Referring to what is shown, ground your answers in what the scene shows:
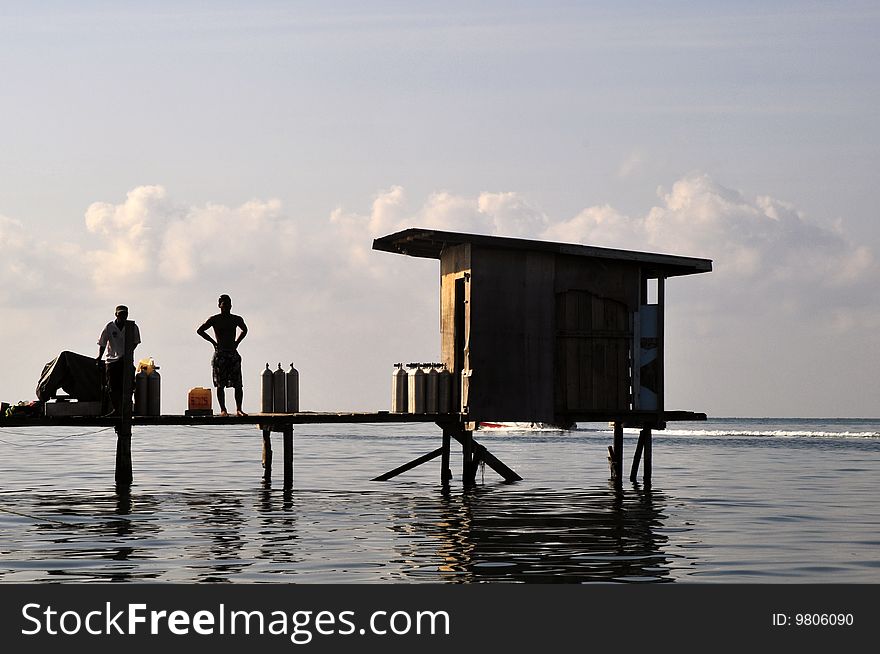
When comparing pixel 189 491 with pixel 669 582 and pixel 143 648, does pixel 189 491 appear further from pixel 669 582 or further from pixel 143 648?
pixel 143 648

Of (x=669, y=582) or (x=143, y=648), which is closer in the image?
(x=143, y=648)

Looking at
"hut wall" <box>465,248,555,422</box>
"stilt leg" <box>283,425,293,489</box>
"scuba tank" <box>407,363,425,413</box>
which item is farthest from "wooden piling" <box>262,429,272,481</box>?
"hut wall" <box>465,248,555,422</box>

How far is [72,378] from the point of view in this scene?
23.7m

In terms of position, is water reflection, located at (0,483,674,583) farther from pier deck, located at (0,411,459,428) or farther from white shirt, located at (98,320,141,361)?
white shirt, located at (98,320,141,361)

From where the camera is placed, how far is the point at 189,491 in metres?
26.4

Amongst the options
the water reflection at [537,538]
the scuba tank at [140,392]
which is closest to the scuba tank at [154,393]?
the scuba tank at [140,392]

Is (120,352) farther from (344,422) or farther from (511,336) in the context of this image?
(511,336)

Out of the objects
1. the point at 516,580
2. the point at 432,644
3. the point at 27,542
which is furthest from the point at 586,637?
the point at 27,542

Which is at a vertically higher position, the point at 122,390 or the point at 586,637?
the point at 122,390

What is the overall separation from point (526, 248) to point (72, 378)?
8.58m

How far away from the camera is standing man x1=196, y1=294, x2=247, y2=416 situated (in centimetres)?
2323

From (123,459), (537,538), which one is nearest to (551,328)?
(537,538)

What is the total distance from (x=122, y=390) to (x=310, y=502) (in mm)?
3905

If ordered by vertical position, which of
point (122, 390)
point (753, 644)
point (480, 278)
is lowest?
point (753, 644)
